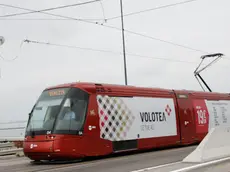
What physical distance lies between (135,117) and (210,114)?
7.36 meters

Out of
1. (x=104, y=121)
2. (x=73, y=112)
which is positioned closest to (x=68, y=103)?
(x=73, y=112)

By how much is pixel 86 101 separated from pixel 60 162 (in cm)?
243

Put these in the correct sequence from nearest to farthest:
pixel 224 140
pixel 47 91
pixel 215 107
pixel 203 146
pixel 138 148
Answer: pixel 203 146, pixel 224 140, pixel 47 91, pixel 138 148, pixel 215 107

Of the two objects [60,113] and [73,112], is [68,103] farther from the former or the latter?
[60,113]

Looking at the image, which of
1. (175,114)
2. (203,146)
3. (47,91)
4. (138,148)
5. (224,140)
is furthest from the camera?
(175,114)

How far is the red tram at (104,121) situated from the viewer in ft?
47.7

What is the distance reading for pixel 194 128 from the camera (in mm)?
21688

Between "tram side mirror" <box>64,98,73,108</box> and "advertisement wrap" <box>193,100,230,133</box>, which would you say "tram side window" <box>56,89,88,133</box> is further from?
"advertisement wrap" <box>193,100,230,133</box>

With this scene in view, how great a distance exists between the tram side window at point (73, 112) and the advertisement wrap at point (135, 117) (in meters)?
0.88

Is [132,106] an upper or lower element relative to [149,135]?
upper

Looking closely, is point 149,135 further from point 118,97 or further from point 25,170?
point 25,170

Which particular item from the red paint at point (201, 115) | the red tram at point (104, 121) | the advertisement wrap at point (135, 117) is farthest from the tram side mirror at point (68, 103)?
the red paint at point (201, 115)

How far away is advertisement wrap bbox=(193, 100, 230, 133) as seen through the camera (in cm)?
2236

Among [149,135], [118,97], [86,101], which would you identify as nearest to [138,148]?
[149,135]
